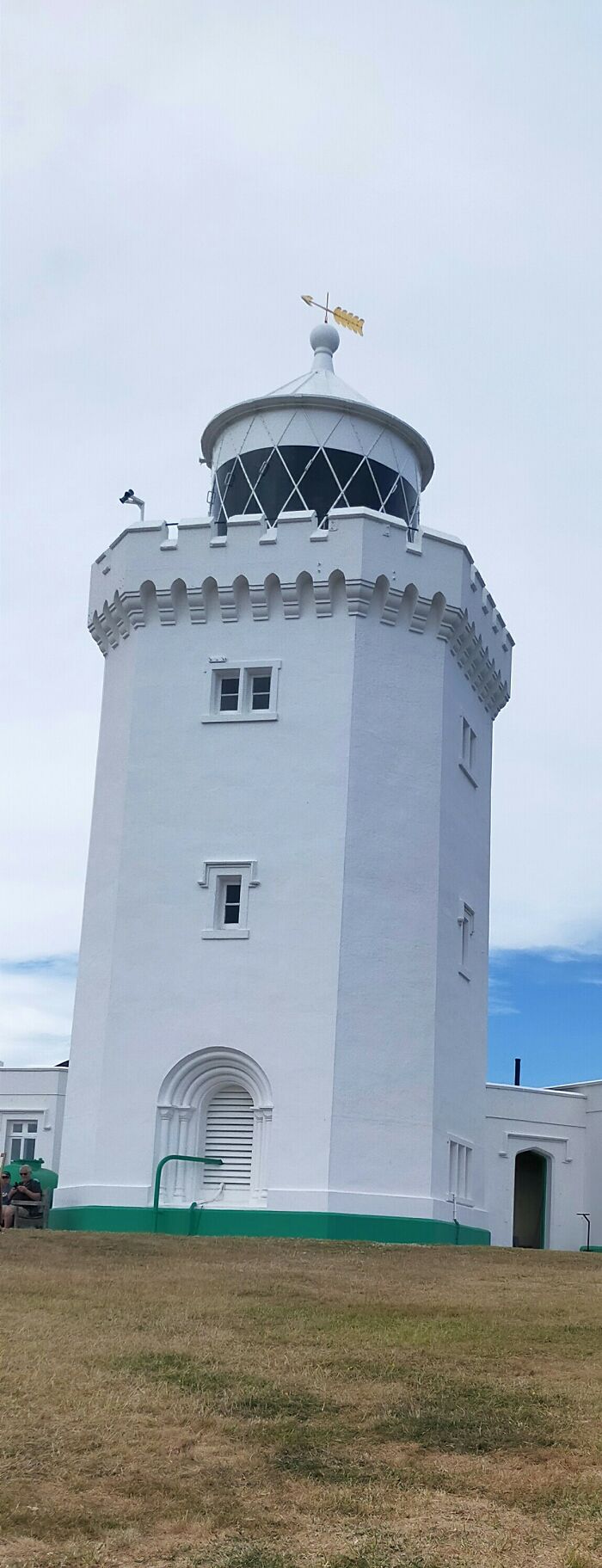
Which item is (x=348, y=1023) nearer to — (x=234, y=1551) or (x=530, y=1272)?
(x=530, y=1272)

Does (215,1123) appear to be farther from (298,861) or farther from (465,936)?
(465,936)

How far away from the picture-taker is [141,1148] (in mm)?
24531

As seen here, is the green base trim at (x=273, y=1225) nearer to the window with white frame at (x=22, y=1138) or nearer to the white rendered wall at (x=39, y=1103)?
the white rendered wall at (x=39, y=1103)

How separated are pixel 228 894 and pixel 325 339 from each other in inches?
467

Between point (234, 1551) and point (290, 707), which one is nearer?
point (234, 1551)

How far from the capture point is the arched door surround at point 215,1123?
79.4 ft

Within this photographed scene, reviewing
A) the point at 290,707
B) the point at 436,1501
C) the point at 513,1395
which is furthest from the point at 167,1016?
the point at 436,1501

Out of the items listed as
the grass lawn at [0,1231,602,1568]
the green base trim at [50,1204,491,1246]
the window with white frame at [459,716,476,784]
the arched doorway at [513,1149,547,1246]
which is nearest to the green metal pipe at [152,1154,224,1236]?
the green base trim at [50,1204,491,1246]

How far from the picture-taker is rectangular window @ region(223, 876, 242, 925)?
25.3m

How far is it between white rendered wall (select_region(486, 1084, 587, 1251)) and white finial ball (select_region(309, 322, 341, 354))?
15147 mm

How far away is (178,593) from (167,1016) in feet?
24.1

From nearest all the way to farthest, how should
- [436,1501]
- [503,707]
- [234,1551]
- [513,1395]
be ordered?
[234,1551] < [436,1501] < [513,1395] < [503,707]

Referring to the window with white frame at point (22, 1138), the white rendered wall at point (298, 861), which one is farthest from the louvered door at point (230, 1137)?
the window with white frame at point (22, 1138)

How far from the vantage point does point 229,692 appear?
2652 centimetres
